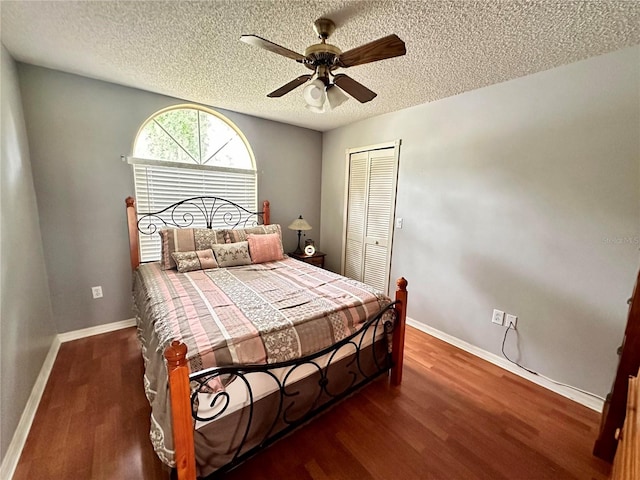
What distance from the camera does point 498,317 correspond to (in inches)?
91.5

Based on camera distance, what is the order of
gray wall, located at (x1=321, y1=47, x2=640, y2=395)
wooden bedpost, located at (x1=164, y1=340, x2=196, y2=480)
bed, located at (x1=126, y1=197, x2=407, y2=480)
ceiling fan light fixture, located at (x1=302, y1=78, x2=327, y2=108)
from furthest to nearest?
gray wall, located at (x1=321, y1=47, x2=640, y2=395) < ceiling fan light fixture, located at (x1=302, y1=78, x2=327, y2=108) < bed, located at (x1=126, y1=197, x2=407, y2=480) < wooden bedpost, located at (x1=164, y1=340, x2=196, y2=480)

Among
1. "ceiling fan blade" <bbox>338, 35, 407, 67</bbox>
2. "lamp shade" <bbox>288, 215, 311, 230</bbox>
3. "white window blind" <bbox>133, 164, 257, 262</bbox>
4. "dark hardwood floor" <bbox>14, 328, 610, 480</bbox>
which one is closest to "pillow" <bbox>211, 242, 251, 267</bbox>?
"white window blind" <bbox>133, 164, 257, 262</bbox>

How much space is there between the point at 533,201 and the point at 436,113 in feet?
4.12

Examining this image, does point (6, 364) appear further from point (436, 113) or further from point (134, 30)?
point (436, 113)

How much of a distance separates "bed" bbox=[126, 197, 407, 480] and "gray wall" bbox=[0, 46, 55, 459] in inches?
25.4

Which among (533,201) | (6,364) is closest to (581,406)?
(533,201)

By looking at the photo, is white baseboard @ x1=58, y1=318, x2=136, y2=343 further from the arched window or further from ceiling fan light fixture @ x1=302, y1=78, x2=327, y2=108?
ceiling fan light fixture @ x1=302, y1=78, x2=327, y2=108

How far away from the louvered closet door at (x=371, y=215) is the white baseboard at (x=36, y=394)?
2799 mm

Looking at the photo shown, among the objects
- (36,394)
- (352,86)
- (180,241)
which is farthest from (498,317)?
(36,394)

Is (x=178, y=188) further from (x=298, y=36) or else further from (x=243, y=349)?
(x=243, y=349)

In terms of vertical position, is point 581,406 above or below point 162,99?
below

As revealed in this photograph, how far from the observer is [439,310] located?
2766 mm

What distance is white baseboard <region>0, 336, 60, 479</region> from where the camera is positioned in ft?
4.29

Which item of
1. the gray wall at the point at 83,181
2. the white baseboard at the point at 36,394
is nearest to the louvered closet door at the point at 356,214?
the gray wall at the point at 83,181
